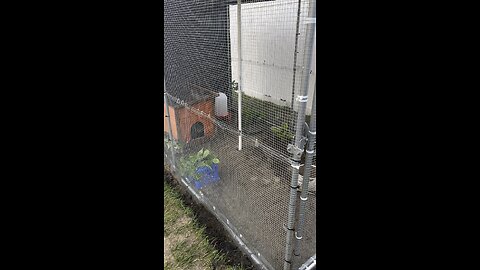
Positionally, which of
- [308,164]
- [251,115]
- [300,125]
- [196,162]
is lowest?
[196,162]

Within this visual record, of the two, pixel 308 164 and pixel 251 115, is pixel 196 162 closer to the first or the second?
pixel 251 115

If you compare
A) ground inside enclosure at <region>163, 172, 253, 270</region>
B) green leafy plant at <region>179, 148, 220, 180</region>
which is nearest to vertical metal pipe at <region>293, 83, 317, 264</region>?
ground inside enclosure at <region>163, 172, 253, 270</region>

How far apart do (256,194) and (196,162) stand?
3.36 ft

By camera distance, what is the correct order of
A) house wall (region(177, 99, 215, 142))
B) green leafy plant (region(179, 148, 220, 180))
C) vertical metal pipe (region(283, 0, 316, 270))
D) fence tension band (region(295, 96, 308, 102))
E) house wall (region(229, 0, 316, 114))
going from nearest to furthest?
vertical metal pipe (region(283, 0, 316, 270))
fence tension band (region(295, 96, 308, 102))
house wall (region(229, 0, 316, 114))
house wall (region(177, 99, 215, 142))
green leafy plant (region(179, 148, 220, 180))

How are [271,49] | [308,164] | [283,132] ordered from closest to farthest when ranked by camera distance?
[308,164] → [283,132] → [271,49]

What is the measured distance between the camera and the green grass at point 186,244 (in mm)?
2391

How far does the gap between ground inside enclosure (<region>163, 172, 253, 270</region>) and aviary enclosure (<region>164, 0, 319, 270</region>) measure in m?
0.12

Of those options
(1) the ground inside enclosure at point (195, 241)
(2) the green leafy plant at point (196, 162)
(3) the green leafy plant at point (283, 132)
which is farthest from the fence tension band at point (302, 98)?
(1) the ground inside enclosure at point (195, 241)

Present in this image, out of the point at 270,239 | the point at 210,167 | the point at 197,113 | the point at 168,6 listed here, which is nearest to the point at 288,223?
the point at 270,239

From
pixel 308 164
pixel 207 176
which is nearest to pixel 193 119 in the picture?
pixel 207 176

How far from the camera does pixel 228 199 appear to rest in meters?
2.57

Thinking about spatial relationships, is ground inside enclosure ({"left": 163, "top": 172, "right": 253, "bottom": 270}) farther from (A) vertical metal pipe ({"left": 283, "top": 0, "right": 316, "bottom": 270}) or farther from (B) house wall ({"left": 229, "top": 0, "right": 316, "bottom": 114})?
(B) house wall ({"left": 229, "top": 0, "right": 316, "bottom": 114})

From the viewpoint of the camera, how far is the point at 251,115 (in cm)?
230

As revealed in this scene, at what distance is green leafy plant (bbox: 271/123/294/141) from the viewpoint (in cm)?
165
